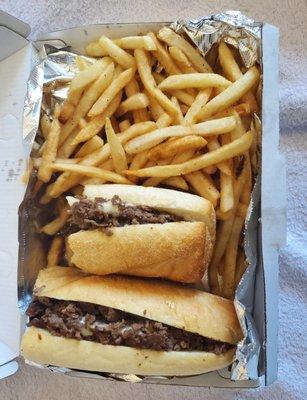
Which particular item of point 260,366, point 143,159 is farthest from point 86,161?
point 260,366

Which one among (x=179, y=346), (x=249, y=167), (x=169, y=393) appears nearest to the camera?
(x=179, y=346)

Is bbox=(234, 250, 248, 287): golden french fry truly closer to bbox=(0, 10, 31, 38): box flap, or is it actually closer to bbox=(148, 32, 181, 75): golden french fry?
bbox=(148, 32, 181, 75): golden french fry

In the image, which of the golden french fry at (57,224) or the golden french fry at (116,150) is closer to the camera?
the golden french fry at (116,150)

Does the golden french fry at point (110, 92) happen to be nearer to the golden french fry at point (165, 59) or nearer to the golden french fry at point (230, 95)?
the golden french fry at point (165, 59)

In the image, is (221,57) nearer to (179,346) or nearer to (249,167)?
(249,167)

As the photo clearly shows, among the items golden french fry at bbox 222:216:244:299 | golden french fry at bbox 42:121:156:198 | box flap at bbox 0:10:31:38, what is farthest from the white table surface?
golden french fry at bbox 42:121:156:198

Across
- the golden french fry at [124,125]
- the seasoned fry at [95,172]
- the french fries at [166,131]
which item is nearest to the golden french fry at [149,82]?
the french fries at [166,131]
